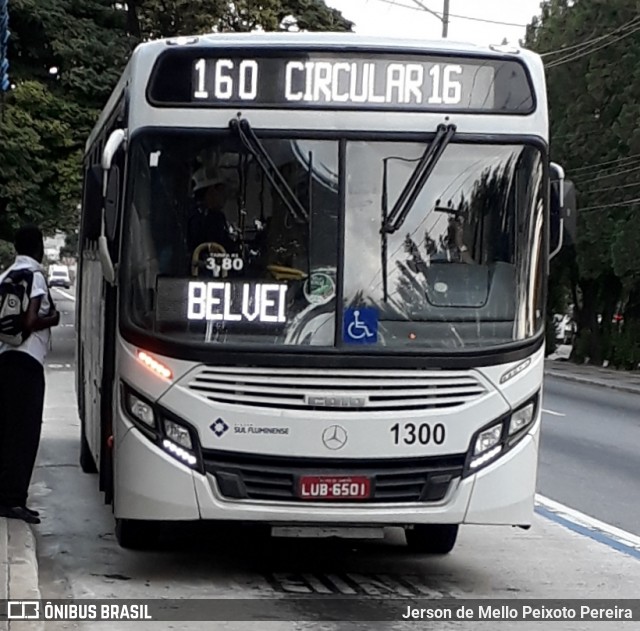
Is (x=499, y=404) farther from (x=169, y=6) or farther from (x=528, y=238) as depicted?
(x=169, y=6)

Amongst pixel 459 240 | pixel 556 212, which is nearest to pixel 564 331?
pixel 556 212

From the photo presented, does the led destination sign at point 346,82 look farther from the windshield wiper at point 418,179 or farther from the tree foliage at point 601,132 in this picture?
the tree foliage at point 601,132

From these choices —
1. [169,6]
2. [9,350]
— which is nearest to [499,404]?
[9,350]

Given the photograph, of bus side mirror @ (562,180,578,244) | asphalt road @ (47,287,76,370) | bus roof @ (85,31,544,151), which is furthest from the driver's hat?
asphalt road @ (47,287,76,370)

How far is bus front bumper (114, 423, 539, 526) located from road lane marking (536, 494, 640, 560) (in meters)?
2.28

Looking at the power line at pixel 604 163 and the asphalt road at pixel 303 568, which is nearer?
the asphalt road at pixel 303 568

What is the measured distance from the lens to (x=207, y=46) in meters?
8.33

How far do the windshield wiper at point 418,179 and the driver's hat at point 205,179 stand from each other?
99 centimetres

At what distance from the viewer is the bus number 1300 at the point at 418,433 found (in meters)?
8.05

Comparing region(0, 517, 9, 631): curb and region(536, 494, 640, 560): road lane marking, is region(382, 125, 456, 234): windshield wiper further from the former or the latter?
region(536, 494, 640, 560): road lane marking

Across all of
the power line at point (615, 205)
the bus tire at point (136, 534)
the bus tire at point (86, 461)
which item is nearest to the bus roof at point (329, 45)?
the bus tire at point (136, 534)

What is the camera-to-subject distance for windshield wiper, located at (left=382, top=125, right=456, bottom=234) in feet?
26.8

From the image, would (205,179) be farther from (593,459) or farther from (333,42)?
(593,459)

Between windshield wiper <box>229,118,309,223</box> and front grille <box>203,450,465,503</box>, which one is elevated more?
windshield wiper <box>229,118,309,223</box>
